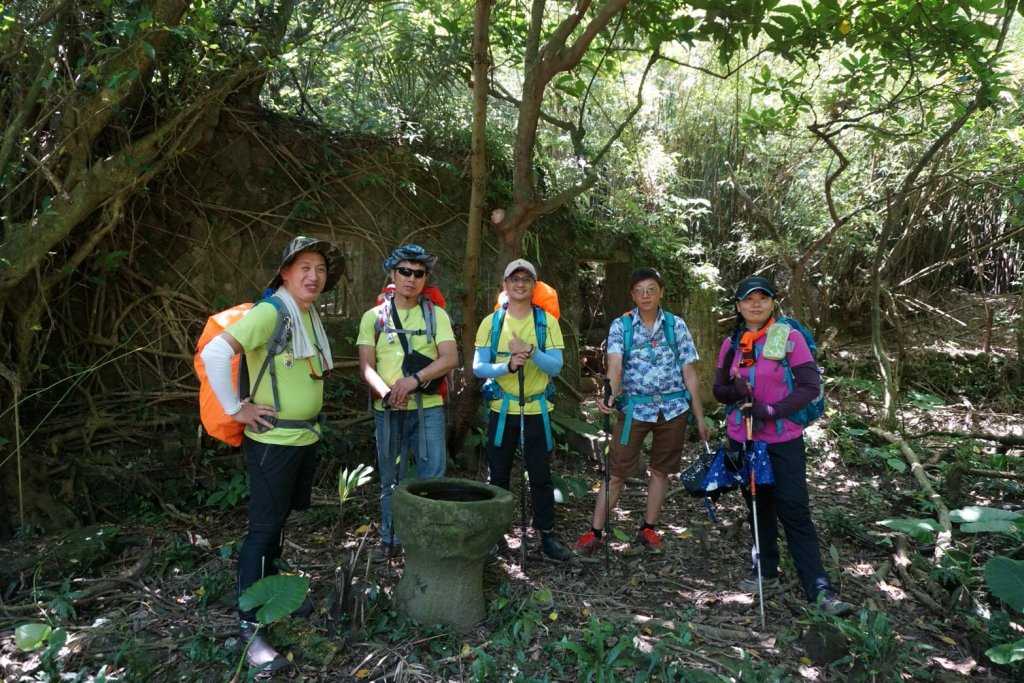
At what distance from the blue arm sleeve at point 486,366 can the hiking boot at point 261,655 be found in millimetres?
1685

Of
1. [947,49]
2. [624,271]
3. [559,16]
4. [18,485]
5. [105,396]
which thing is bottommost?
[18,485]

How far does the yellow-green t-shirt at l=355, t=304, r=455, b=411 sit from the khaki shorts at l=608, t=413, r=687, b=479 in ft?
4.04

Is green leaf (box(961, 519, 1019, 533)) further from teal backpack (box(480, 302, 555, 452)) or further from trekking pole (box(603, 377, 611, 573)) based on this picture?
teal backpack (box(480, 302, 555, 452))

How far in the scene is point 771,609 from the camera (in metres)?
3.52

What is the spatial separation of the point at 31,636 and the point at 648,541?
326cm

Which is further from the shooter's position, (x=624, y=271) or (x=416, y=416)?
(x=624, y=271)

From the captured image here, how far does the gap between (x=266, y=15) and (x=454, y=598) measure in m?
4.37

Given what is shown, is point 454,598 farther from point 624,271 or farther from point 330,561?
point 624,271

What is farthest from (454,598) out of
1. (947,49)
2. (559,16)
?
(559,16)

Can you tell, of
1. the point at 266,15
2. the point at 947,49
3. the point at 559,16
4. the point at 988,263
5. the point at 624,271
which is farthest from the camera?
the point at 988,263

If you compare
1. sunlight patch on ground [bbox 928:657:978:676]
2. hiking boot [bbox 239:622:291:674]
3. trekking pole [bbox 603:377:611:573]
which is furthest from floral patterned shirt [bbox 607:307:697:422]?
hiking boot [bbox 239:622:291:674]

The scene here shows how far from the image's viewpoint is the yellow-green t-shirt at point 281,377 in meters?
2.84

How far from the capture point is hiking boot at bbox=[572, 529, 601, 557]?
13.4ft

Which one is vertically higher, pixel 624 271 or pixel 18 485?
pixel 624 271
